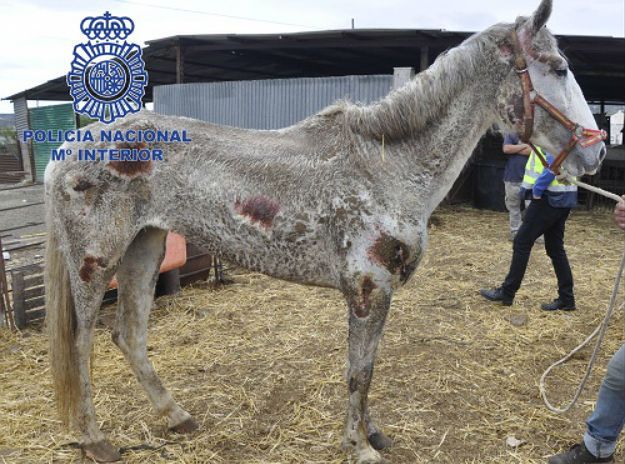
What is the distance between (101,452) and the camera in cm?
268

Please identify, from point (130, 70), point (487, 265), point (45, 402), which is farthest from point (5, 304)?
point (487, 265)

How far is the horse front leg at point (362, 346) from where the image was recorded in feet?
7.86

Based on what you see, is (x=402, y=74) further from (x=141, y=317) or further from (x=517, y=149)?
(x=141, y=317)

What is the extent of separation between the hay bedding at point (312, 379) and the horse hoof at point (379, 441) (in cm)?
5

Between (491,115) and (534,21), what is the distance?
44cm

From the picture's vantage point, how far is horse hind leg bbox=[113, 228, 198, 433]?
2918 mm

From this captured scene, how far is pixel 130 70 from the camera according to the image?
161 inches

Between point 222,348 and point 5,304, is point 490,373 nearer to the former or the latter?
point 222,348

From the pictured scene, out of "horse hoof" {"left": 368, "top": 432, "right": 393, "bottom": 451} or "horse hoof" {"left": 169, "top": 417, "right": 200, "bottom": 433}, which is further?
"horse hoof" {"left": 169, "top": 417, "right": 200, "bottom": 433}

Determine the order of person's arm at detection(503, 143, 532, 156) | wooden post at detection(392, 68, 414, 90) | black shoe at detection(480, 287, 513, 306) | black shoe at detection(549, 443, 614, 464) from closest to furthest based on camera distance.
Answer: black shoe at detection(549, 443, 614, 464) < black shoe at detection(480, 287, 513, 306) < person's arm at detection(503, 143, 532, 156) < wooden post at detection(392, 68, 414, 90)

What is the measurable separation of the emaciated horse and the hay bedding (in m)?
0.39

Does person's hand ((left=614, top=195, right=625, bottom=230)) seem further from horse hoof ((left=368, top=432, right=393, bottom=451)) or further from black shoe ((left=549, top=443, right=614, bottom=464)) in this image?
horse hoof ((left=368, top=432, right=393, bottom=451))

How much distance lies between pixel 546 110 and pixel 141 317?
7.97 ft

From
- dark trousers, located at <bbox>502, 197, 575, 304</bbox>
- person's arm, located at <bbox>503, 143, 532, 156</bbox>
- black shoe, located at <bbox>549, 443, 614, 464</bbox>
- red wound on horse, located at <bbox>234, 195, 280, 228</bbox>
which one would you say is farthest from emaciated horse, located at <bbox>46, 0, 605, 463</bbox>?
person's arm, located at <bbox>503, 143, 532, 156</bbox>
